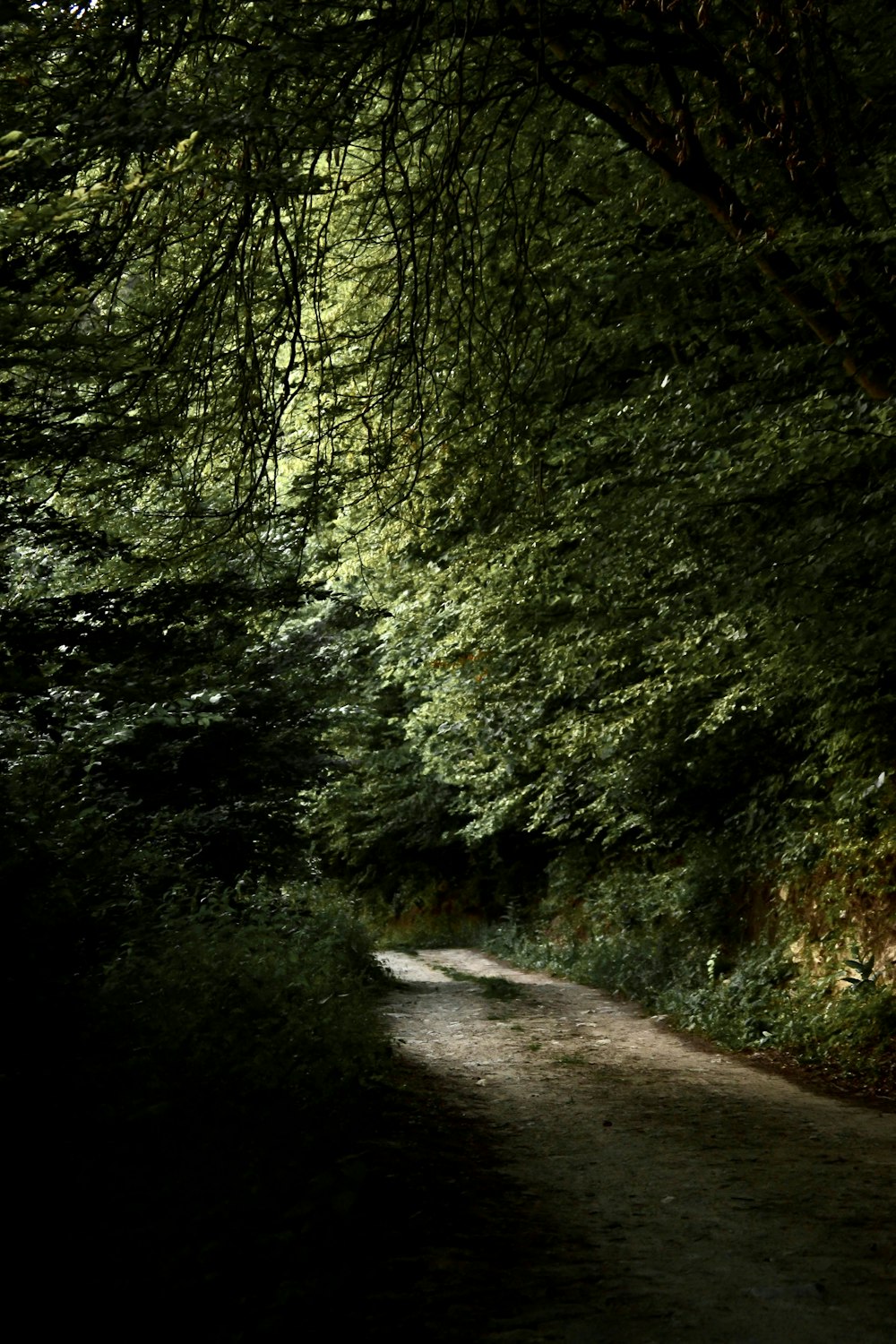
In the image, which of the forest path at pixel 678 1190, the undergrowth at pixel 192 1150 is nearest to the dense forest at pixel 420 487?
the undergrowth at pixel 192 1150

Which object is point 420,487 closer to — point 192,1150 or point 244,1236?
point 192,1150

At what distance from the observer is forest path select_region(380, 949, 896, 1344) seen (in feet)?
13.4

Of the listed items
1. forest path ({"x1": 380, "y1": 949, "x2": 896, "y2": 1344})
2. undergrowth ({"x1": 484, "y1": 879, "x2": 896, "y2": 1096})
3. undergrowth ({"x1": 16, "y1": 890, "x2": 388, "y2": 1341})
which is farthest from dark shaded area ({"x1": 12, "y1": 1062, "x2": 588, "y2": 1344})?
undergrowth ({"x1": 484, "y1": 879, "x2": 896, "y2": 1096})

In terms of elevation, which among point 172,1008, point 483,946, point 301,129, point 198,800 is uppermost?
point 301,129

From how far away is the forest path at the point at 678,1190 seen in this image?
4.09 meters

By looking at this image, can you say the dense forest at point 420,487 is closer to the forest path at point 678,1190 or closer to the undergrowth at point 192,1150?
the undergrowth at point 192,1150

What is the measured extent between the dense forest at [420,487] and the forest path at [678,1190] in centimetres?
116

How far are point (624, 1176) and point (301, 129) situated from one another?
17.2 feet

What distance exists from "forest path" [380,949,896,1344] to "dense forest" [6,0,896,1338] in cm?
116

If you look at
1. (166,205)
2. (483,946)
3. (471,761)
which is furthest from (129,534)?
(483,946)

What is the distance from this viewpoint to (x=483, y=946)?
25422 millimetres

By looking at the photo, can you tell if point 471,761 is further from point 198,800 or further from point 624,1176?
point 624,1176

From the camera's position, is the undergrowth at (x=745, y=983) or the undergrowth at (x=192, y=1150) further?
the undergrowth at (x=745, y=983)

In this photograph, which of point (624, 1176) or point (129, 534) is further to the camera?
point (129, 534)
